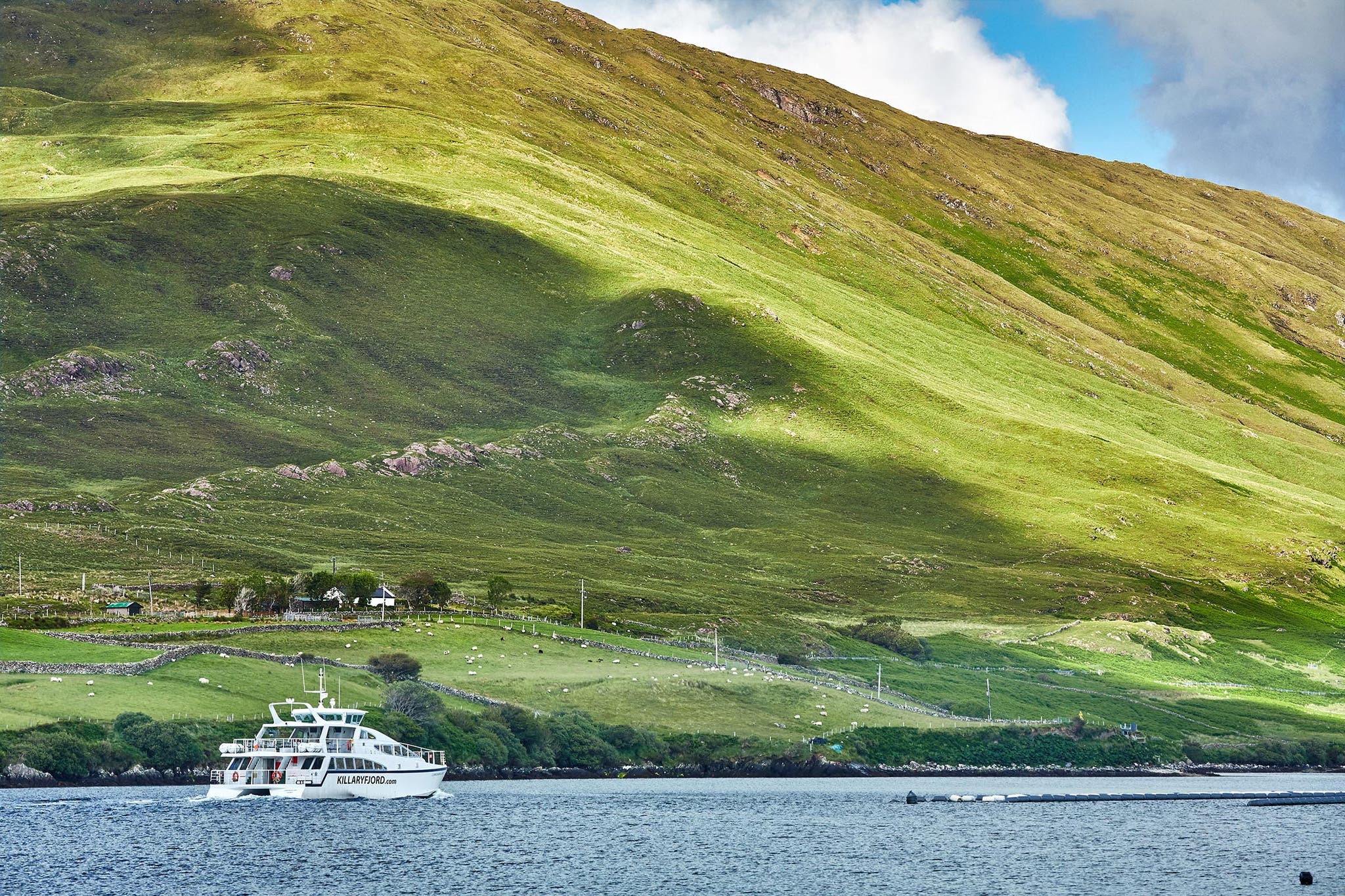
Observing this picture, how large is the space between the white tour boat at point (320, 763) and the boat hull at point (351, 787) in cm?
5

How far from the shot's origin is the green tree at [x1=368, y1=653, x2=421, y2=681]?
476ft

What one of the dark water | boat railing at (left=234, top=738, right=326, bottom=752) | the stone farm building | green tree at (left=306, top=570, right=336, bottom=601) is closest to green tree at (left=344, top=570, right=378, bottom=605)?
green tree at (left=306, top=570, right=336, bottom=601)

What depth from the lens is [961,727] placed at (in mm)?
168250

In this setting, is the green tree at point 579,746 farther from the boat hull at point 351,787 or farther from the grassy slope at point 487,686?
the boat hull at point 351,787

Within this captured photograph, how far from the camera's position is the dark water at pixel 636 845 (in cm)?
8588

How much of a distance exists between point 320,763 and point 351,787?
3.46m

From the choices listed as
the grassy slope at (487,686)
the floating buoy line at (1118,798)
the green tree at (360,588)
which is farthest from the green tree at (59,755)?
the green tree at (360,588)

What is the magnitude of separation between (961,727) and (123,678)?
90021 millimetres

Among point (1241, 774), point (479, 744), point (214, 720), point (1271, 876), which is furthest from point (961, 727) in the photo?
point (214, 720)

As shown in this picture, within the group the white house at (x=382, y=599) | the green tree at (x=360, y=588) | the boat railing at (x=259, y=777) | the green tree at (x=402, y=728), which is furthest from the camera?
the green tree at (x=360, y=588)

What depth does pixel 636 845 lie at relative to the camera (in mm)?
100062

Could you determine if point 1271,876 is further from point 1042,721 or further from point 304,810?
point 1042,721

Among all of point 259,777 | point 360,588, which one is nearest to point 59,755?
point 259,777

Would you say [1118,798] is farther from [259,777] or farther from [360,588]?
[360,588]
